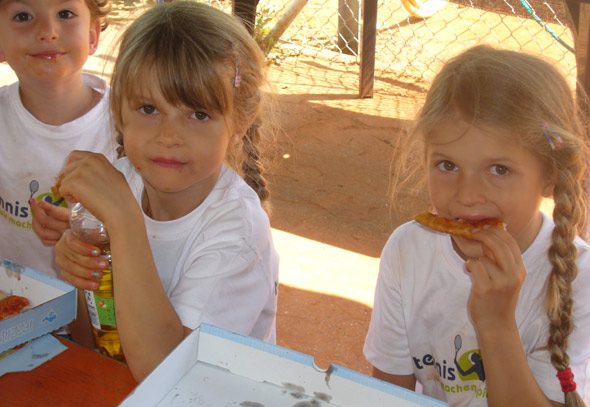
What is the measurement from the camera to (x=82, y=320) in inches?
55.2

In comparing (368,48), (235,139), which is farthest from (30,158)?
(368,48)

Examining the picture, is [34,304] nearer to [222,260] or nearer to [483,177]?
[222,260]

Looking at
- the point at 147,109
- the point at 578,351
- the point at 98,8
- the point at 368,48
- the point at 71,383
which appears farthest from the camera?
the point at 368,48

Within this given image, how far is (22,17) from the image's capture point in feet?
5.99

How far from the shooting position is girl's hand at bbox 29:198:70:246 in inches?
59.6

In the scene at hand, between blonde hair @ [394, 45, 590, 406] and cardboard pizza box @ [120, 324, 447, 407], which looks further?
blonde hair @ [394, 45, 590, 406]

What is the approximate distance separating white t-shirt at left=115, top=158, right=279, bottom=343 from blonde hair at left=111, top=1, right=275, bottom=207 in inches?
7.7

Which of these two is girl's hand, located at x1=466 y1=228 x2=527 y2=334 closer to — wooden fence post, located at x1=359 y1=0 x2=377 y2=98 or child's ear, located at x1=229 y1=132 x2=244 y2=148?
child's ear, located at x1=229 y1=132 x2=244 y2=148

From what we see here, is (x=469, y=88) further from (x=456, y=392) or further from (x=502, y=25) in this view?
(x=502, y=25)

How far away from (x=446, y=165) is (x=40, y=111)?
125cm

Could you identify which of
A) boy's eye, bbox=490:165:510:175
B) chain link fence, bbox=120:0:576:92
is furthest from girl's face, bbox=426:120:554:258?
chain link fence, bbox=120:0:576:92

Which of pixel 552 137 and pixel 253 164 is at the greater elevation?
pixel 552 137

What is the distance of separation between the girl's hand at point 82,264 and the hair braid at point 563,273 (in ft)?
2.83

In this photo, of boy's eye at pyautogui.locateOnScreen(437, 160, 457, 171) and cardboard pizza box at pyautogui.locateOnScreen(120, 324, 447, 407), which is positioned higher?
boy's eye at pyautogui.locateOnScreen(437, 160, 457, 171)
